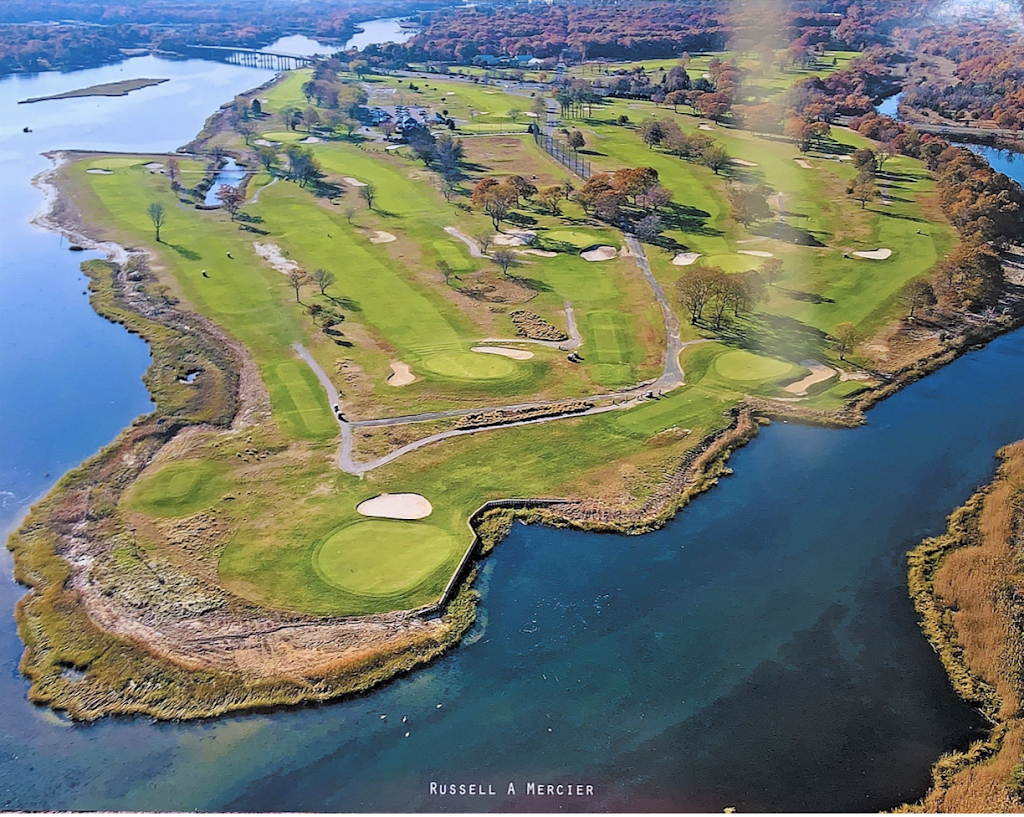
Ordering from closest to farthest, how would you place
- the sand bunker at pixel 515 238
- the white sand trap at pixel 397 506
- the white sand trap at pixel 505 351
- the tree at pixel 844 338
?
1. the white sand trap at pixel 397 506
2. the tree at pixel 844 338
3. the white sand trap at pixel 505 351
4. the sand bunker at pixel 515 238

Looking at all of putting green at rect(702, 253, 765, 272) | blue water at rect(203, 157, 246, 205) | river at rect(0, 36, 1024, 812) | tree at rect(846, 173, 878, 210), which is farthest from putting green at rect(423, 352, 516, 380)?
tree at rect(846, 173, 878, 210)

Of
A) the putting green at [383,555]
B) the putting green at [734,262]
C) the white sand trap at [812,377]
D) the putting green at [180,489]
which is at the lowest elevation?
the white sand trap at [812,377]

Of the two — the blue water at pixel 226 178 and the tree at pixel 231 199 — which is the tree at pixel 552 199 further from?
the blue water at pixel 226 178

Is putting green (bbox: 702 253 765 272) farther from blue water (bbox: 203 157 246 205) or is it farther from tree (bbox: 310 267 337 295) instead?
blue water (bbox: 203 157 246 205)

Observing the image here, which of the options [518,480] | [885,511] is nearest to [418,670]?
[518,480]

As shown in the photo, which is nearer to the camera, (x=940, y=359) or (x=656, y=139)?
(x=940, y=359)

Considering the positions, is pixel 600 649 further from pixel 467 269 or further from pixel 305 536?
pixel 467 269

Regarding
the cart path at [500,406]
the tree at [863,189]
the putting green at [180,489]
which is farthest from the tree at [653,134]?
the putting green at [180,489]
